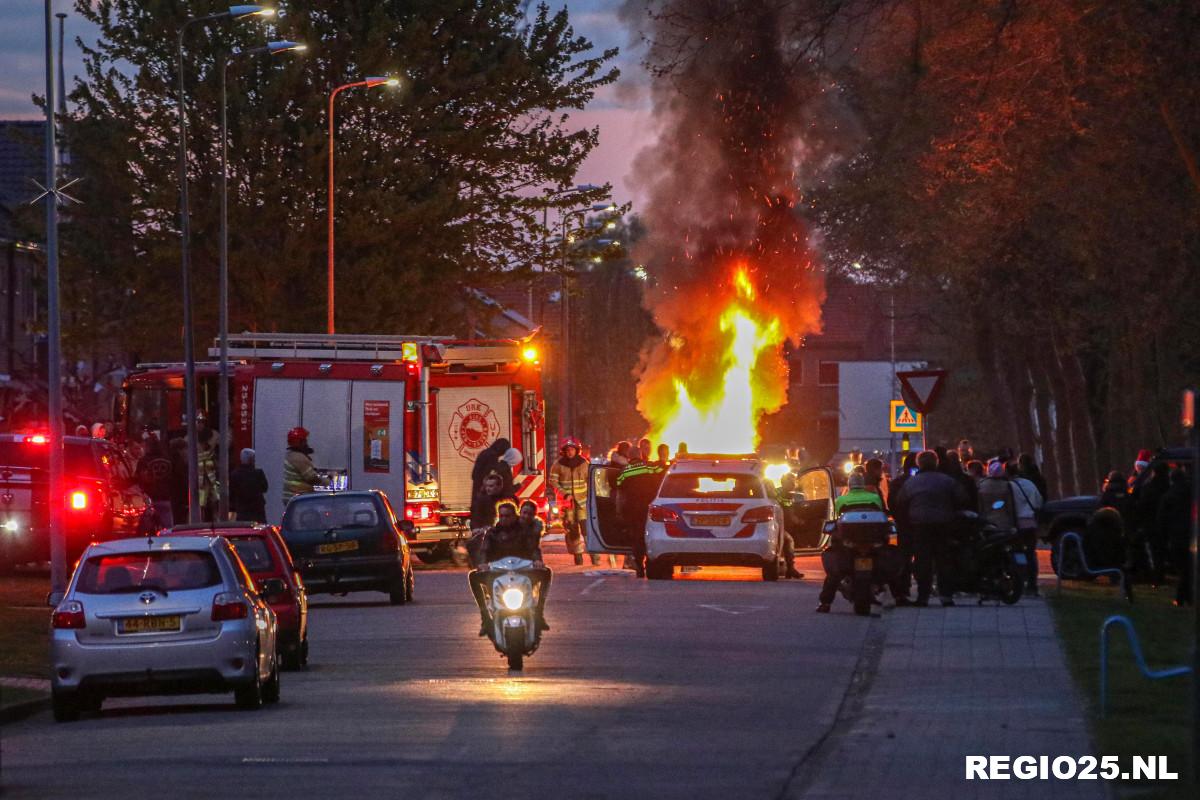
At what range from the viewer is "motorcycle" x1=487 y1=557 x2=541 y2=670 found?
19375mm

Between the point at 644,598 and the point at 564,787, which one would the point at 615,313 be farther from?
the point at 564,787

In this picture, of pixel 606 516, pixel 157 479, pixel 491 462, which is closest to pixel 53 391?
pixel 157 479

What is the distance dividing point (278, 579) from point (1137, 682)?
703 centimetres

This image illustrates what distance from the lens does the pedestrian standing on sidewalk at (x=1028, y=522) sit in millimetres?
27875

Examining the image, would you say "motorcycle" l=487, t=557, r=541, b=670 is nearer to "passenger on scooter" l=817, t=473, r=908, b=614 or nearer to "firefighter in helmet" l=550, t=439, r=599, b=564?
"passenger on scooter" l=817, t=473, r=908, b=614

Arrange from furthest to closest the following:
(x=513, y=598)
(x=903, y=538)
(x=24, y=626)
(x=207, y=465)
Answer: (x=207, y=465)
(x=903, y=538)
(x=24, y=626)
(x=513, y=598)

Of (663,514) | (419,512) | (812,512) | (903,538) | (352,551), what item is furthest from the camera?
(419,512)

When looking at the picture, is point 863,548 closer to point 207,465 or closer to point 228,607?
point 228,607

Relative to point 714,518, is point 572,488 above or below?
above

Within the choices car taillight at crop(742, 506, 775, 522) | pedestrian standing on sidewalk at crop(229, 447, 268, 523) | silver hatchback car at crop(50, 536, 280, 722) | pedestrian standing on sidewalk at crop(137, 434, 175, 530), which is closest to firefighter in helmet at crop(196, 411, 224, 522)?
pedestrian standing on sidewalk at crop(137, 434, 175, 530)

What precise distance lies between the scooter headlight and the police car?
11057 millimetres

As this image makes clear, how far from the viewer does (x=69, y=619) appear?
54.7ft

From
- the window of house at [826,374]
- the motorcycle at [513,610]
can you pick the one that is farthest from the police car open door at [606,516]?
the window of house at [826,374]

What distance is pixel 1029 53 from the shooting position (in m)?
26.1
